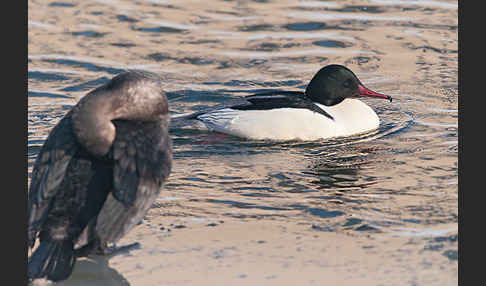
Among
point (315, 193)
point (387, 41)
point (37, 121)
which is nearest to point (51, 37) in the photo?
point (37, 121)

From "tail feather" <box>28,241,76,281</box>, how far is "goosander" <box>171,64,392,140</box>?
4.13 metres

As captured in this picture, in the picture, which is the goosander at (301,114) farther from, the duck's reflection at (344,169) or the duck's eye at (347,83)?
the duck's reflection at (344,169)

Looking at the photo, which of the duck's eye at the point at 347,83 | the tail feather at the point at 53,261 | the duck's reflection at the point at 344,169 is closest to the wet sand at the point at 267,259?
the tail feather at the point at 53,261

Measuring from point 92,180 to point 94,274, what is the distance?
63 centimetres

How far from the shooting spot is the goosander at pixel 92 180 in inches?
210

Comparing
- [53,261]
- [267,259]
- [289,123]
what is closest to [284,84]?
[289,123]

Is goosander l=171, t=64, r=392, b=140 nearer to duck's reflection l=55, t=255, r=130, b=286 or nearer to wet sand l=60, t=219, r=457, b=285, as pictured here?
wet sand l=60, t=219, r=457, b=285

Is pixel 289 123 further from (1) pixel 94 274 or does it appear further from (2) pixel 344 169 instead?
(1) pixel 94 274

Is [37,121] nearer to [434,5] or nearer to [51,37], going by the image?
[51,37]

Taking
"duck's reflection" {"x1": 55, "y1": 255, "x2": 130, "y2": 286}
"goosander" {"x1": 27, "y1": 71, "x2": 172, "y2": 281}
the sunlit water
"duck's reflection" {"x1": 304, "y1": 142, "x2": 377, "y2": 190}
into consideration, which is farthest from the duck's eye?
"duck's reflection" {"x1": 55, "y1": 255, "x2": 130, "y2": 286}

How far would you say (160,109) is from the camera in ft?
19.6

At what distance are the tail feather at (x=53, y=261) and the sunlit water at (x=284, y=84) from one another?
1392 millimetres

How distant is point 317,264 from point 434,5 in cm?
922

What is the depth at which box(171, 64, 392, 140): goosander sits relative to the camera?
30.1 feet
